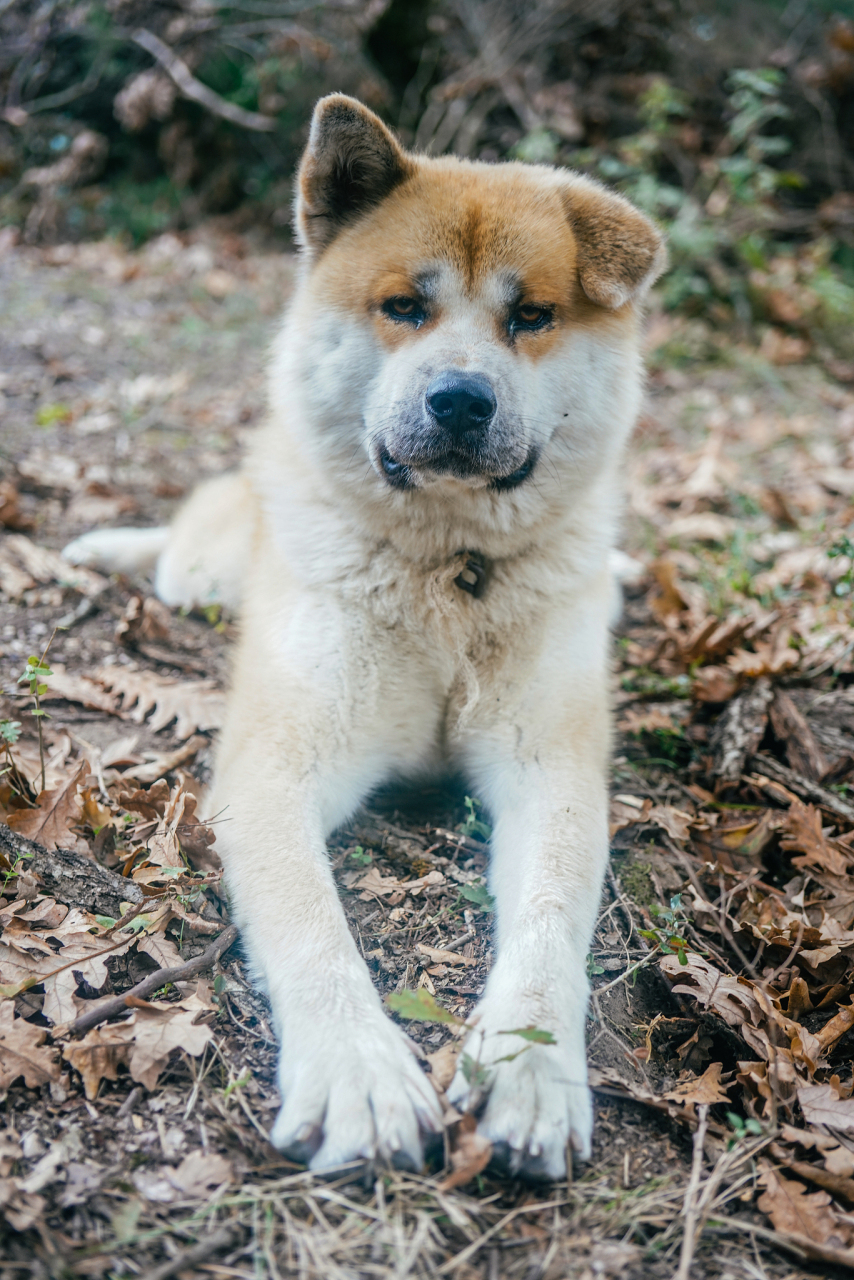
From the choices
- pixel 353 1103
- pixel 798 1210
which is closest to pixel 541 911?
pixel 353 1103

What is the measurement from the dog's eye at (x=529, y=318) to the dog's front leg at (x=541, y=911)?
1017 millimetres

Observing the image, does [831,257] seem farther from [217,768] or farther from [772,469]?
[217,768]

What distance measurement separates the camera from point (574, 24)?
8109 millimetres

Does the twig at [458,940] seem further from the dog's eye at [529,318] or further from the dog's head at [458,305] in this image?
the dog's eye at [529,318]

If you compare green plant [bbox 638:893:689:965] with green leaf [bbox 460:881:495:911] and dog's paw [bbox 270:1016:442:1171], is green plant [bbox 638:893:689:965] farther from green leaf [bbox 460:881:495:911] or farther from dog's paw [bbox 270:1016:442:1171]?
dog's paw [bbox 270:1016:442:1171]

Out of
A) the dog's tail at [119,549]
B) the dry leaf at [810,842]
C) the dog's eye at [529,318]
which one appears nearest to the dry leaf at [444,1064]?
the dry leaf at [810,842]

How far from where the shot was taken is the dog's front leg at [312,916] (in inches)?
64.4

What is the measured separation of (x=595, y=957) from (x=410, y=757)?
806 mm

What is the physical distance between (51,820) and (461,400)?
1.57 meters

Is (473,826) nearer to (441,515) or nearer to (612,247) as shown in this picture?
(441,515)

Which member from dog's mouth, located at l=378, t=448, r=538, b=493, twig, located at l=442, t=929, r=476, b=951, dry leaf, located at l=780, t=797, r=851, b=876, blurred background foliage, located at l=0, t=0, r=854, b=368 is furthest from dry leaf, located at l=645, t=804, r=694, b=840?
blurred background foliage, located at l=0, t=0, r=854, b=368

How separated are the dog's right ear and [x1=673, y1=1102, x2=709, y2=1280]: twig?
2713 millimetres

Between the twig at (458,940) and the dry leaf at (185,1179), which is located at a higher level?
the twig at (458,940)

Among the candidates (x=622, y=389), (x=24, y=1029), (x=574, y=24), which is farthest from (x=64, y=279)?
(x=24, y=1029)
